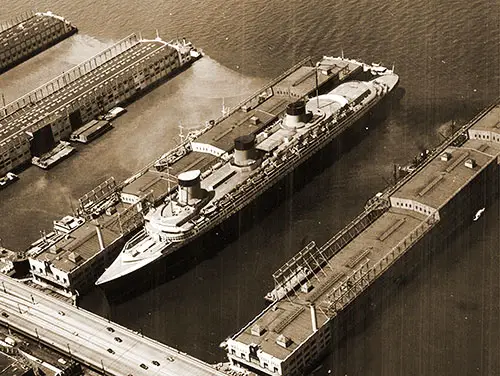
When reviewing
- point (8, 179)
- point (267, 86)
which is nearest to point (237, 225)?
point (267, 86)

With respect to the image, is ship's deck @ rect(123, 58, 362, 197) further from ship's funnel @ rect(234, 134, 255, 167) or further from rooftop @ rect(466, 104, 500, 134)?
rooftop @ rect(466, 104, 500, 134)

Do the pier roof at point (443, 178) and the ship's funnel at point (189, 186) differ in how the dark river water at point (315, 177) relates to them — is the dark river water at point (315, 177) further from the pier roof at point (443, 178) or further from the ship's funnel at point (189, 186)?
the ship's funnel at point (189, 186)

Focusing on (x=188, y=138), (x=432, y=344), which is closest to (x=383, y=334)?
(x=432, y=344)

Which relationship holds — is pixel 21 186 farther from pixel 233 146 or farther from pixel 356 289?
pixel 356 289

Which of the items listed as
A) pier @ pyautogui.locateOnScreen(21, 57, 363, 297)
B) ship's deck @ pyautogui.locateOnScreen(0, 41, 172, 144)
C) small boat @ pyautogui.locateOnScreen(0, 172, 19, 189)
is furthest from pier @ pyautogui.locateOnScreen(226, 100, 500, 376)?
ship's deck @ pyautogui.locateOnScreen(0, 41, 172, 144)

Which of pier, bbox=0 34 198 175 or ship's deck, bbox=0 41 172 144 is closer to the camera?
pier, bbox=0 34 198 175
